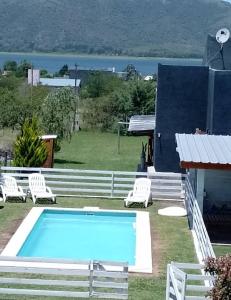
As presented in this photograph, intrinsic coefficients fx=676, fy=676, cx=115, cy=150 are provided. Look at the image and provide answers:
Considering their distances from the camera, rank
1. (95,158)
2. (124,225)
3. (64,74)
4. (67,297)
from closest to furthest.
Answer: (67,297), (124,225), (95,158), (64,74)

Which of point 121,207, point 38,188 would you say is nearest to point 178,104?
point 121,207

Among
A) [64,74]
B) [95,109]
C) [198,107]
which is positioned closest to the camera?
[198,107]

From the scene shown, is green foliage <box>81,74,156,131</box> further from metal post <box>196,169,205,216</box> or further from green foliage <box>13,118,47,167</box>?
metal post <box>196,169,205,216</box>

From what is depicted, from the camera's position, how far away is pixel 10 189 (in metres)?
20.7

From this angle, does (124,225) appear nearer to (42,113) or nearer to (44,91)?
(42,113)

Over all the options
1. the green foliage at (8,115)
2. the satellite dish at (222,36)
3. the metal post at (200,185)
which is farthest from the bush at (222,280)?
the green foliage at (8,115)

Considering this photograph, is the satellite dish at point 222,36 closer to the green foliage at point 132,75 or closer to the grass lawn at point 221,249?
the grass lawn at point 221,249

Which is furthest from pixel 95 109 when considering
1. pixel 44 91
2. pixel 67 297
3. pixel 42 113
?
pixel 67 297

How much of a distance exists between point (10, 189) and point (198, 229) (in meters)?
7.49

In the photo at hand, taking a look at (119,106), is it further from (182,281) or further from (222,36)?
(182,281)

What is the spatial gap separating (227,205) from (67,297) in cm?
926

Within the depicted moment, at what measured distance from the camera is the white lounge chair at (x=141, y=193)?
66.7ft

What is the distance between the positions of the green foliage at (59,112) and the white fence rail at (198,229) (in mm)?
16256

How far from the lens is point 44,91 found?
182 feet
